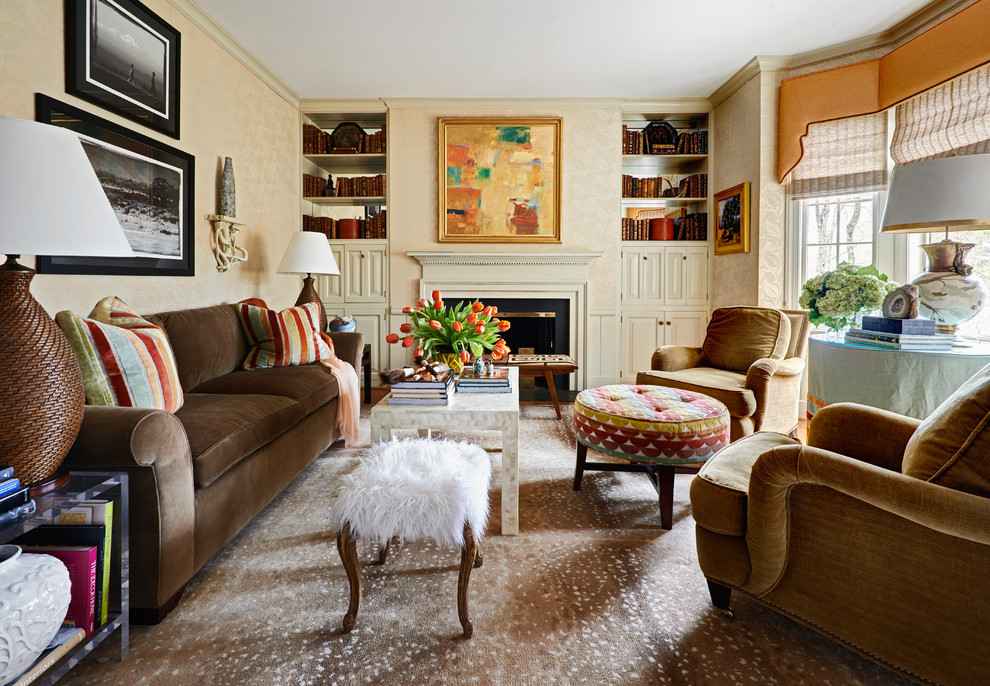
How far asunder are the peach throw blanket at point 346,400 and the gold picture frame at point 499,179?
6.57ft

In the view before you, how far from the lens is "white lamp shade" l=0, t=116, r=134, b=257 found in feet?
3.60

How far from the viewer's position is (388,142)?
15.7 feet

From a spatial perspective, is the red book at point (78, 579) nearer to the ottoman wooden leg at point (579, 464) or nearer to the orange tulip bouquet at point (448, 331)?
the orange tulip bouquet at point (448, 331)

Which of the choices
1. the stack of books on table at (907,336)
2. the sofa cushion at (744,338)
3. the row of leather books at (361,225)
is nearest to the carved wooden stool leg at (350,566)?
the stack of books on table at (907,336)

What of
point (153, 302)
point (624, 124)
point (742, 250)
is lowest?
point (153, 302)

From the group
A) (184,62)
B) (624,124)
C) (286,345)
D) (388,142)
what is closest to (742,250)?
(624,124)

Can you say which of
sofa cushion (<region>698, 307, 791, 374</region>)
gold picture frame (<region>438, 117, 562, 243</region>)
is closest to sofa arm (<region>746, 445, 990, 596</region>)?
sofa cushion (<region>698, 307, 791, 374</region>)

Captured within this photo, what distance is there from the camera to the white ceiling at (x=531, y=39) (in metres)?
3.21

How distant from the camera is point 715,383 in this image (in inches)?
118

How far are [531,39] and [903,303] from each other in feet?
9.30

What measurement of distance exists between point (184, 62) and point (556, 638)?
12.1 ft

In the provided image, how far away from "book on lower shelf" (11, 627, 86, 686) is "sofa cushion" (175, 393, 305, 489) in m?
0.51

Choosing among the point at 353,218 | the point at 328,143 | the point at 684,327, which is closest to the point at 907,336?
the point at 684,327

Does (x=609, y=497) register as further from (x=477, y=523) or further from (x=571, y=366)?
(x=571, y=366)
